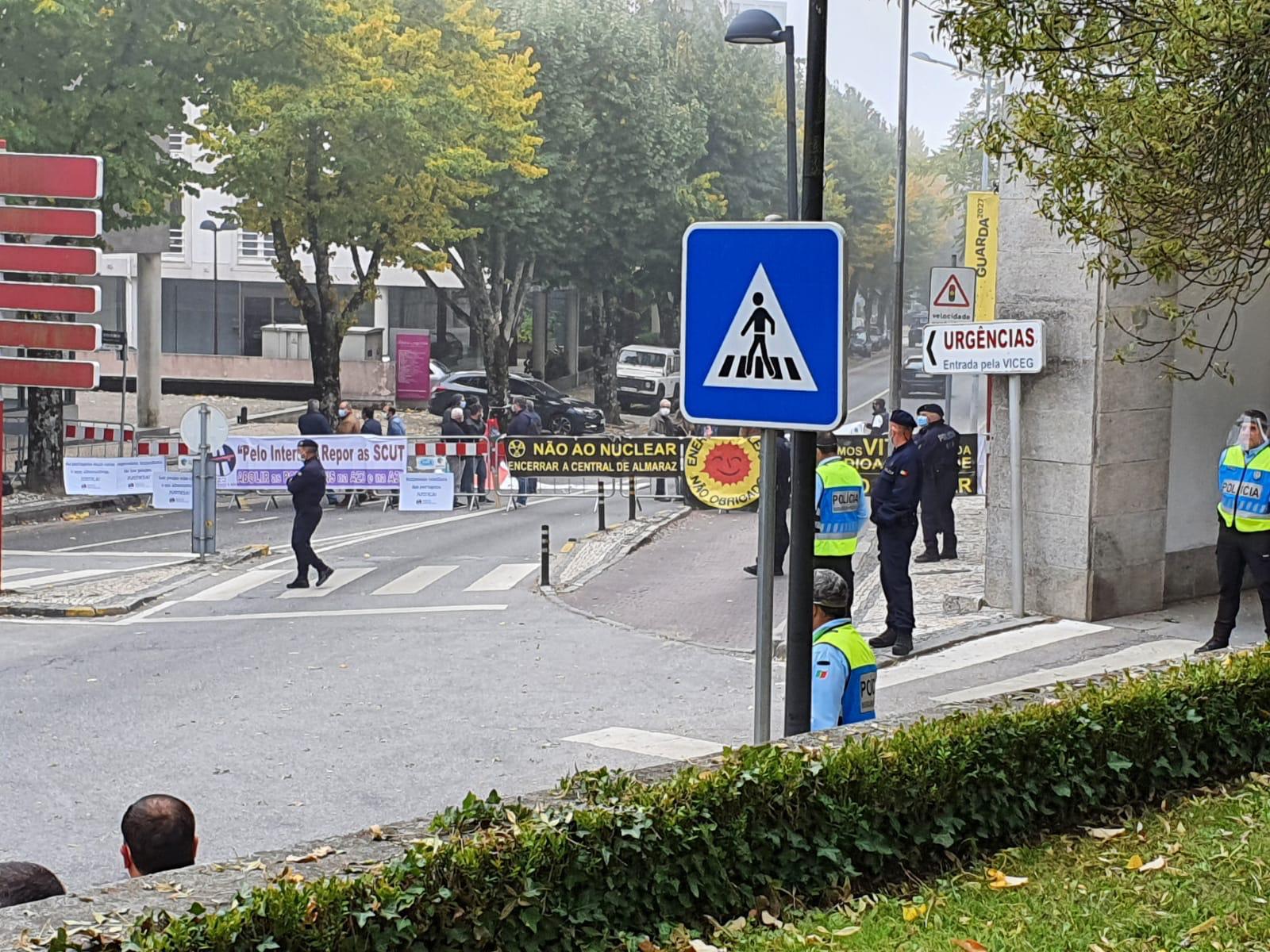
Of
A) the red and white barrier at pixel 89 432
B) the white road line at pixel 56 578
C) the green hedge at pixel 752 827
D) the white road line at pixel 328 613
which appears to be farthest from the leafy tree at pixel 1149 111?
the red and white barrier at pixel 89 432

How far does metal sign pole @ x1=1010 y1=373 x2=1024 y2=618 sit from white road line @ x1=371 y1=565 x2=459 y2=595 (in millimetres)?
7103

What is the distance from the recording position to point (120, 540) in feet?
76.9

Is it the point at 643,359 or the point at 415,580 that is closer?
the point at 415,580

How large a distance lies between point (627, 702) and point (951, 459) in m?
7.77

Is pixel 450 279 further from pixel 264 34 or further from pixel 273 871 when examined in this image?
pixel 273 871

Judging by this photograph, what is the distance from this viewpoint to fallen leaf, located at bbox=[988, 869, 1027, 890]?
4855mm

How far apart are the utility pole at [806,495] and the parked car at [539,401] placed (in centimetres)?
3658

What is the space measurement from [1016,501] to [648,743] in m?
5.11

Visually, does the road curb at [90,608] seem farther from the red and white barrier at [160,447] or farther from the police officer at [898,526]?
the police officer at [898,526]

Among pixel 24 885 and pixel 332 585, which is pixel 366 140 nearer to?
pixel 332 585

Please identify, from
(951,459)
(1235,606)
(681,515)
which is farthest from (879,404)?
(1235,606)

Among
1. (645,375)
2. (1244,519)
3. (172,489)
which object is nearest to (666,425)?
(172,489)

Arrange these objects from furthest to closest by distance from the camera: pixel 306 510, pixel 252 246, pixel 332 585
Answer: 1. pixel 252 246
2. pixel 332 585
3. pixel 306 510

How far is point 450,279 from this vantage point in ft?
197
